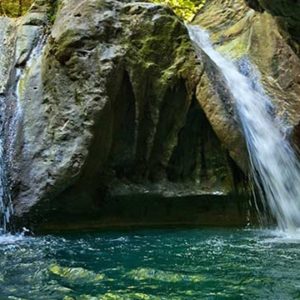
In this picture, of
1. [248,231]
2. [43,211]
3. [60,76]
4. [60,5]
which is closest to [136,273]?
[43,211]

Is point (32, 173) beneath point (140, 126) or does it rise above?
beneath

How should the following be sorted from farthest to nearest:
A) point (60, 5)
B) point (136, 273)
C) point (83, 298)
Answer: point (60, 5)
point (136, 273)
point (83, 298)

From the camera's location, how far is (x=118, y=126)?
790 centimetres

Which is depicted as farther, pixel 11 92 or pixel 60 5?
pixel 60 5

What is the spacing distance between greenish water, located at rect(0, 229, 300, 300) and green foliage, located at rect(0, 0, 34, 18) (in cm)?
984

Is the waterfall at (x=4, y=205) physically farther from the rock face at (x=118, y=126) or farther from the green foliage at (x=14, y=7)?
the green foliage at (x=14, y=7)

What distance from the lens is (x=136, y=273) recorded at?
4.66 m

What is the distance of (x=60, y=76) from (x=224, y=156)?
2819 millimetres

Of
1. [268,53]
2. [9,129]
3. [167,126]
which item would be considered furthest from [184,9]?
[9,129]

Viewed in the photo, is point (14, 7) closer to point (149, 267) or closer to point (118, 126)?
point (118, 126)

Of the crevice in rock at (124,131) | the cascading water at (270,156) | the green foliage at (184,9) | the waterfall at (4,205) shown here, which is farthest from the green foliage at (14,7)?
the waterfall at (4,205)

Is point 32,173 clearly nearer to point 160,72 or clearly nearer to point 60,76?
point 60,76

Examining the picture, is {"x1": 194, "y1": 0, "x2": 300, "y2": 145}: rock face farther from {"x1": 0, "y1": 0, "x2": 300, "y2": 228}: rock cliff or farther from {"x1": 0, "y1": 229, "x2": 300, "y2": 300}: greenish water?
{"x1": 0, "y1": 229, "x2": 300, "y2": 300}: greenish water

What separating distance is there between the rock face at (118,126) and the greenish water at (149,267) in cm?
80
